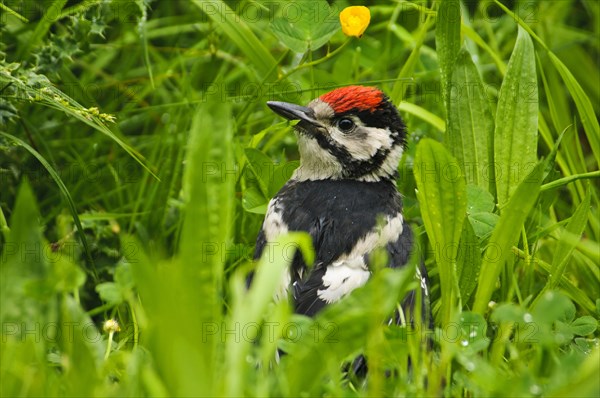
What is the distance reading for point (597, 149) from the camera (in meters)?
3.49

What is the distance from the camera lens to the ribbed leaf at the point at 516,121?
3.44 m

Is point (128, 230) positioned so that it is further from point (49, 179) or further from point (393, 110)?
point (393, 110)

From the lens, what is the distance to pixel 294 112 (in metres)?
3.46

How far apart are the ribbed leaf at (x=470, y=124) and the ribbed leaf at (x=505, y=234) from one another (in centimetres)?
65

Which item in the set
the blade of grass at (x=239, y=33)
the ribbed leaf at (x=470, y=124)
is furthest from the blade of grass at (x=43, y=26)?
the ribbed leaf at (x=470, y=124)

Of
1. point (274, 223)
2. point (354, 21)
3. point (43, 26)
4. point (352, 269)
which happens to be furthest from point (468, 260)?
point (43, 26)

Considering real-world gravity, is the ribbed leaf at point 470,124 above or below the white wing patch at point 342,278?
above

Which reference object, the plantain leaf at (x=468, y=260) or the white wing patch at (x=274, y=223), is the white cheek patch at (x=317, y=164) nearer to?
the white wing patch at (x=274, y=223)

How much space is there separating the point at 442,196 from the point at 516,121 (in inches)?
36.3

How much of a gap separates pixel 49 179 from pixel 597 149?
2242mm

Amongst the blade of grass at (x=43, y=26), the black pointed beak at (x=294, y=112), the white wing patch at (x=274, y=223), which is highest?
the blade of grass at (x=43, y=26)

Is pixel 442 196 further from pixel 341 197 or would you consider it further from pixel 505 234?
pixel 341 197

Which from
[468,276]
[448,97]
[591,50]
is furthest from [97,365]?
[591,50]

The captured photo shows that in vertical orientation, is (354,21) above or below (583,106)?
above
